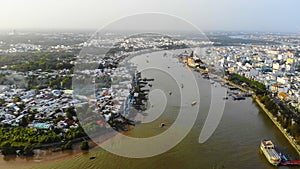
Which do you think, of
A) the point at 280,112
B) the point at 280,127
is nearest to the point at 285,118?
the point at 280,127

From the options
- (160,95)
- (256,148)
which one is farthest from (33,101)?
(256,148)

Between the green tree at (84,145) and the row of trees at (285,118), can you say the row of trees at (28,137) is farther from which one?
the row of trees at (285,118)

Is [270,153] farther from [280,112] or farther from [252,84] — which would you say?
[252,84]

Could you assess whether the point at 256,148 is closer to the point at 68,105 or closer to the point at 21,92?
the point at 68,105

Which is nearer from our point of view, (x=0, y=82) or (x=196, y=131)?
(x=196, y=131)

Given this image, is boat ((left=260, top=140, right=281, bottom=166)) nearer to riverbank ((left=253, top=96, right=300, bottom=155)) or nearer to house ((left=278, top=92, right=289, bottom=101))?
riverbank ((left=253, top=96, right=300, bottom=155))
